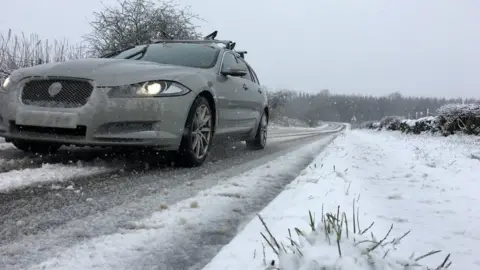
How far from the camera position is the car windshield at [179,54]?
181 inches

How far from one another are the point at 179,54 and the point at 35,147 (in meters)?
1.95

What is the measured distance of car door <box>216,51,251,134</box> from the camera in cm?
458

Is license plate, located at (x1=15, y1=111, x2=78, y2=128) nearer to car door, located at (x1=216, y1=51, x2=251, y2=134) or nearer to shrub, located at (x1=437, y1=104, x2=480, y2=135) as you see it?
car door, located at (x1=216, y1=51, x2=251, y2=134)

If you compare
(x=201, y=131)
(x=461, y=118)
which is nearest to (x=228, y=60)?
(x=201, y=131)

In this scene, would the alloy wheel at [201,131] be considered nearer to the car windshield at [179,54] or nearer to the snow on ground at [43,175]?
the car windshield at [179,54]

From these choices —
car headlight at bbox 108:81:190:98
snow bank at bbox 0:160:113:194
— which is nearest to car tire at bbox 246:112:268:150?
car headlight at bbox 108:81:190:98

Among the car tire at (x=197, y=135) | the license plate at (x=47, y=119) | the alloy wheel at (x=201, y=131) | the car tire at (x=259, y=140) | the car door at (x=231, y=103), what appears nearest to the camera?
the license plate at (x=47, y=119)

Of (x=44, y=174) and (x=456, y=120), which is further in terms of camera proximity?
(x=456, y=120)

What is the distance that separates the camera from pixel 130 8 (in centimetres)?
1221

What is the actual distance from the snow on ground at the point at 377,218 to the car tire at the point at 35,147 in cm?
282

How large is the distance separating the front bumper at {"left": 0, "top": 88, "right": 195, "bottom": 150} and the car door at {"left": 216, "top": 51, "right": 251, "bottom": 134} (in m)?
1.05

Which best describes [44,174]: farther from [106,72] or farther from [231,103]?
[231,103]

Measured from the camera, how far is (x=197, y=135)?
399 centimetres

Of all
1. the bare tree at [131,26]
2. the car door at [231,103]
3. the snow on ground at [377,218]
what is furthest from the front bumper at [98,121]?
the bare tree at [131,26]
